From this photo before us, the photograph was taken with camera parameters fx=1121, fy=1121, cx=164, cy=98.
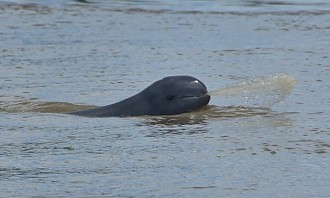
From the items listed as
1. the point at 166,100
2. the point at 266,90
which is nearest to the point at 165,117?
the point at 166,100

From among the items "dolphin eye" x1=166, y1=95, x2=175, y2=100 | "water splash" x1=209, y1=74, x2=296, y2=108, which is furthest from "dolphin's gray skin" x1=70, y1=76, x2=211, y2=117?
"water splash" x1=209, y1=74, x2=296, y2=108

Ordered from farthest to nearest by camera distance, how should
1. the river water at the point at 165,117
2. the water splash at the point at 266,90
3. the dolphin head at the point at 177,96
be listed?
the water splash at the point at 266,90
the dolphin head at the point at 177,96
the river water at the point at 165,117

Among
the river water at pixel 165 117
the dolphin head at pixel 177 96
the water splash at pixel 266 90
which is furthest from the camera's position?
the water splash at pixel 266 90

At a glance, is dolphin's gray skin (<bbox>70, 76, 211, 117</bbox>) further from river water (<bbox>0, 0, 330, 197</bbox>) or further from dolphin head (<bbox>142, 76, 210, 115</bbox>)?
river water (<bbox>0, 0, 330, 197</bbox>)

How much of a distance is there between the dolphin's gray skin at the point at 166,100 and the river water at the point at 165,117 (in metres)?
0.10

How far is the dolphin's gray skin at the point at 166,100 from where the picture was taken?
9164 mm

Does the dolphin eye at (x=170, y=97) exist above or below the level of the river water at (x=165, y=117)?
above

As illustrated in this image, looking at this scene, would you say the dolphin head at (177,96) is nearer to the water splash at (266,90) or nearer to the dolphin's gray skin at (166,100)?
the dolphin's gray skin at (166,100)

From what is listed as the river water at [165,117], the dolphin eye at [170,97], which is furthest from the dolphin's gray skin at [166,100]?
the river water at [165,117]

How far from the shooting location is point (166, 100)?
9.22 metres

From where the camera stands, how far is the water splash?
9.53m

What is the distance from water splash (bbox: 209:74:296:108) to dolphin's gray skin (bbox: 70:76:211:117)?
31cm

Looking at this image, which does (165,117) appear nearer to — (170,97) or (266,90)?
(170,97)

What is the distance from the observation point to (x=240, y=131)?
8.50 metres
